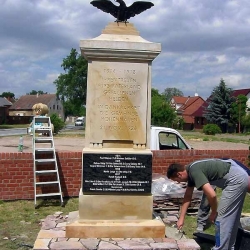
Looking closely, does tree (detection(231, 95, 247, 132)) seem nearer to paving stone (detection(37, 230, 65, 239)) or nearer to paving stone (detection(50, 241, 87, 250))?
paving stone (detection(37, 230, 65, 239))

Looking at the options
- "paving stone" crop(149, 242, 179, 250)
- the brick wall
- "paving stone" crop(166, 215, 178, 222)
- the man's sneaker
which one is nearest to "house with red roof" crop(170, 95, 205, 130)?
Answer: the brick wall

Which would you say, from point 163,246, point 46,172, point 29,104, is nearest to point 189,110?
point 29,104

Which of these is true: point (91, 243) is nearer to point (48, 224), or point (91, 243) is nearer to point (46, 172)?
point (48, 224)

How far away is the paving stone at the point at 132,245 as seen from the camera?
4953 mm

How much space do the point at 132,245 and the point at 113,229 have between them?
40 centimetres

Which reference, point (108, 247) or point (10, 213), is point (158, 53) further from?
point (10, 213)

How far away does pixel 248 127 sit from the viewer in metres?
56.9

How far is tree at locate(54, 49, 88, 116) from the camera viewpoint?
63.6m

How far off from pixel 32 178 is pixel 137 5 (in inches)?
196

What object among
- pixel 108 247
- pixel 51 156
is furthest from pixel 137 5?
pixel 51 156

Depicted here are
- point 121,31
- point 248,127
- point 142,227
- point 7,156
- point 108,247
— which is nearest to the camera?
point 108,247

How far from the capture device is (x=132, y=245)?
5031 millimetres

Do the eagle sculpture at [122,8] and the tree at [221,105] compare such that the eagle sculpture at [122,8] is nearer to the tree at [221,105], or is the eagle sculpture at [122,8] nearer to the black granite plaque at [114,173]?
the black granite plaque at [114,173]

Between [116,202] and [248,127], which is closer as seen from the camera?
[116,202]
